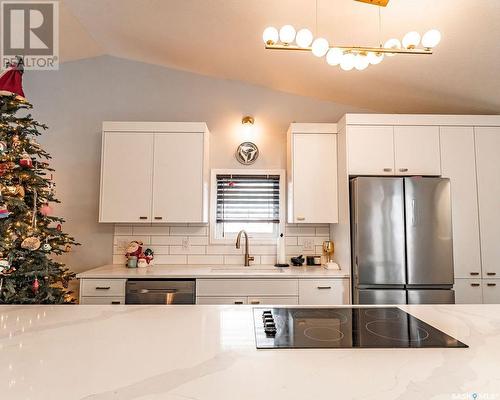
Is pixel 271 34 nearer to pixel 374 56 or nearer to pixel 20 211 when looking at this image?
pixel 374 56

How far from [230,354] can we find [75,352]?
1.53 feet

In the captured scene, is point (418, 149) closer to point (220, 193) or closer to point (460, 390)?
point (220, 193)

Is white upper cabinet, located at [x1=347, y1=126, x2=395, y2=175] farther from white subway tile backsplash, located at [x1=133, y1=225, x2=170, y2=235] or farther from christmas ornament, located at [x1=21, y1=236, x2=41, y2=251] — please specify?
christmas ornament, located at [x1=21, y1=236, x2=41, y2=251]

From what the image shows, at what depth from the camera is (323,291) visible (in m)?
2.66

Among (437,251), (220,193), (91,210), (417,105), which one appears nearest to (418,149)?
(417,105)

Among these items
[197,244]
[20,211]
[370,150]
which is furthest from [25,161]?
[370,150]

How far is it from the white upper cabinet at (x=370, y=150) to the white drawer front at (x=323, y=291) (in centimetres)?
97

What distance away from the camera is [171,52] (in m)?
3.10

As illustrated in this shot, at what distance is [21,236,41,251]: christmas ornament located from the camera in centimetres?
228

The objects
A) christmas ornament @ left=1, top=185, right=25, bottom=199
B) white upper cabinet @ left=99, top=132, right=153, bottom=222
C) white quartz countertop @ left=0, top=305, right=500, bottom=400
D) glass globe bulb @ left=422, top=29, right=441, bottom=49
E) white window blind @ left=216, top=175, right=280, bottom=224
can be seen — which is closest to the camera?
white quartz countertop @ left=0, top=305, right=500, bottom=400

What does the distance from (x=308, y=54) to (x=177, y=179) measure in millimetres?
1599

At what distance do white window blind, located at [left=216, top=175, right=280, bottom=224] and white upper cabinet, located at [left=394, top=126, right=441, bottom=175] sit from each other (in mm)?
1213

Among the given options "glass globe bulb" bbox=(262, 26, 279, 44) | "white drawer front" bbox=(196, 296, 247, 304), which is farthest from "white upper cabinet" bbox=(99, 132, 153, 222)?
"glass globe bulb" bbox=(262, 26, 279, 44)

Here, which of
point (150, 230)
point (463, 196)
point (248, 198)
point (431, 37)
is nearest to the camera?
point (431, 37)
